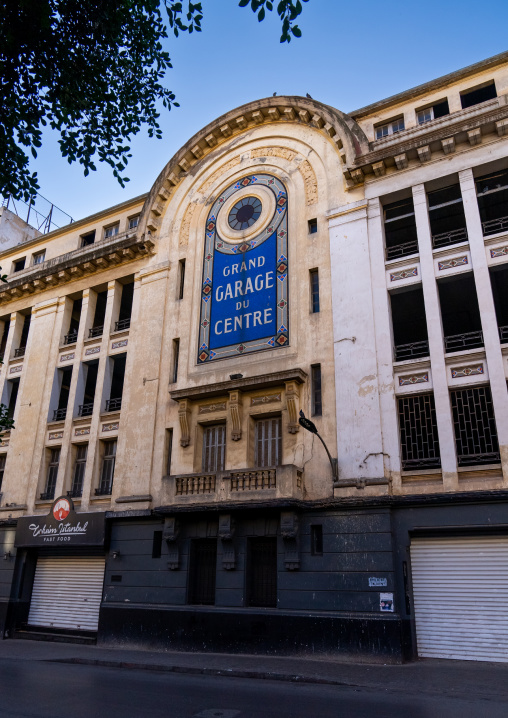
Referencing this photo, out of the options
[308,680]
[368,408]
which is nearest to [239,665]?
[308,680]

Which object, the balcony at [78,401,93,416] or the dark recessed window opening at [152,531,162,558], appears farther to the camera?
the balcony at [78,401,93,416]

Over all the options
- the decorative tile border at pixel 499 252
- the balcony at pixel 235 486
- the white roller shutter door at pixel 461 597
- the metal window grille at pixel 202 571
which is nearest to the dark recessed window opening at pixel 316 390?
the balcony at pixel 235 486

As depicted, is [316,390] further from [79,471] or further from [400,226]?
[79,471]

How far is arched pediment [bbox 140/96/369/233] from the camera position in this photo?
21703mm

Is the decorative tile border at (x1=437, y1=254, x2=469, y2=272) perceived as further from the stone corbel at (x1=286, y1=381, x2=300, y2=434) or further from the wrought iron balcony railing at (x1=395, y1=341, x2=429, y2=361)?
the stone corbel at (x1=286, y1=381, x2=300, y2=434)

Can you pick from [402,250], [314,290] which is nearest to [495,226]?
[402,250]

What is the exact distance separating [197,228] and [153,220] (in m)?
2.44

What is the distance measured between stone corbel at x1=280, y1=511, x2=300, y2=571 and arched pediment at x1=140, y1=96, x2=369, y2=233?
41.8 ft

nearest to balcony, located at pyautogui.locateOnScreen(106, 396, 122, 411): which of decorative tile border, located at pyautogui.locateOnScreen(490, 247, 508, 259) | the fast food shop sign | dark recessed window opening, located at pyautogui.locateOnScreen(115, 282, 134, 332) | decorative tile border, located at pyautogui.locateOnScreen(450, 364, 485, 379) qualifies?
dark recessed window opening, located at pyautogui.locateOnScreen(115, 282, 134, 332)

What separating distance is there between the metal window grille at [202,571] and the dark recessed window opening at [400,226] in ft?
39.1

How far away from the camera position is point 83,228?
1145 inches

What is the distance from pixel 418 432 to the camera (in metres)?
17.4

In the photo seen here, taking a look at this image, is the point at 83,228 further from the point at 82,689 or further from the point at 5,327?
the point at 82,689

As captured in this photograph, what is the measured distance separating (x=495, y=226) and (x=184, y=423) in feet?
41.9
